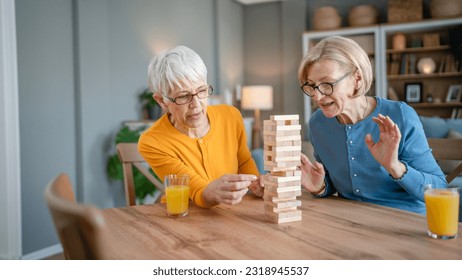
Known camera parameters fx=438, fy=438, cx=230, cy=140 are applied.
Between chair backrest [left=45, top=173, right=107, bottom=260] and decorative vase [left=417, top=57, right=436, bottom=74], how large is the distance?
17.6 ft

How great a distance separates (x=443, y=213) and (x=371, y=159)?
0.51m

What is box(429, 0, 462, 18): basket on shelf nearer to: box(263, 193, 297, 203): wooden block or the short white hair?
the short white hair

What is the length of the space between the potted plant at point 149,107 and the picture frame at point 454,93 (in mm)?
3471

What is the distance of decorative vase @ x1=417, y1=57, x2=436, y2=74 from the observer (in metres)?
5.27

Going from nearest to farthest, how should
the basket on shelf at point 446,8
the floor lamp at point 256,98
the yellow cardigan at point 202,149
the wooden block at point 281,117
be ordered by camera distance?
the wooden block at point 281,117, the yellow cardigan at point 202,149, the basket on shelf at point 446,8, the floor lamp at point 256,98

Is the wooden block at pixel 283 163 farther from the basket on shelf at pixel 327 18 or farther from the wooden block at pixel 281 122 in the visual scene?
the basket on shelf at pixel 327 18

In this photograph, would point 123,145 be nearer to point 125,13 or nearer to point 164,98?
point 164,98

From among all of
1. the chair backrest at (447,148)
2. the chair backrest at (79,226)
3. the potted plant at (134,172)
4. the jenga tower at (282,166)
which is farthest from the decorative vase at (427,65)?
the chair backrest at (79,226)

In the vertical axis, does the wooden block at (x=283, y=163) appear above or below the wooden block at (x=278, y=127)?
below

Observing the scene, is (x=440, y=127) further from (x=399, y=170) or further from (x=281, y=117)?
(x=281, y=117)

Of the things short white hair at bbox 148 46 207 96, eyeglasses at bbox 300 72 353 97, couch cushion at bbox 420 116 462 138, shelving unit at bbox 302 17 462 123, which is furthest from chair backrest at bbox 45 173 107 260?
shelving unit at bbox 302 17 462 123

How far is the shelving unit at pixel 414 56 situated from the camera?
5.26 metres

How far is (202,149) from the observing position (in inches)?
62.1
